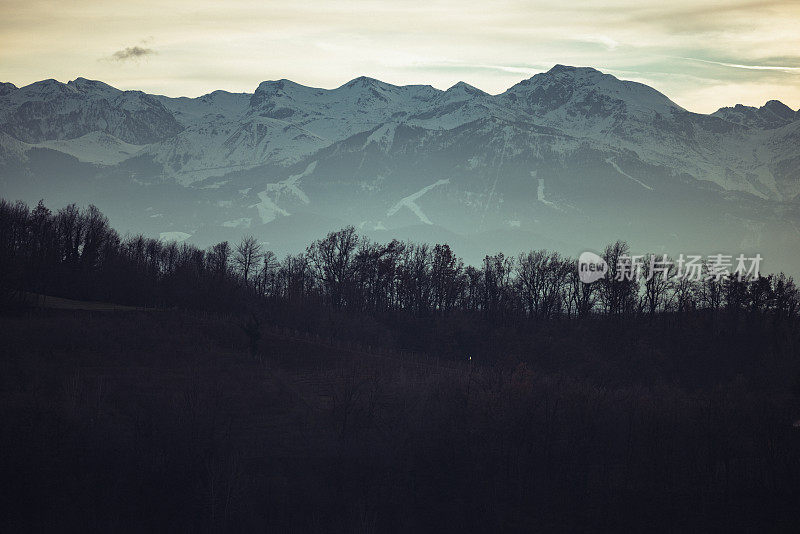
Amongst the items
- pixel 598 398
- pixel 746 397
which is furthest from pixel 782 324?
pixel 598 398

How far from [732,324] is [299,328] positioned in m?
50.1

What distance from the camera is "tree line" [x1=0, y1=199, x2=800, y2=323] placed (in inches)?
3873

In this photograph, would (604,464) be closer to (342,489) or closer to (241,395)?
(342,489)

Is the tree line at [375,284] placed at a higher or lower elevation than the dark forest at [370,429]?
higher

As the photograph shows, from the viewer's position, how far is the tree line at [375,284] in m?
98.4

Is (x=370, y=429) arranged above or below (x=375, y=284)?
below

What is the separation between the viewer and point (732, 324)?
94812mm

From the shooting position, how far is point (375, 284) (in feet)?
373

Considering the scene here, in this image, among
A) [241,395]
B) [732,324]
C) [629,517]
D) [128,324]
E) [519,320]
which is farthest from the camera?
[519,320]

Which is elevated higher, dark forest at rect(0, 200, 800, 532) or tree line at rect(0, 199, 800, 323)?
tree line at rect(0, 199, 800, 323)

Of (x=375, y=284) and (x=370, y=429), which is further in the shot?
(x=375, y=284)

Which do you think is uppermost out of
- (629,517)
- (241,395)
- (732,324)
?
(732,324)

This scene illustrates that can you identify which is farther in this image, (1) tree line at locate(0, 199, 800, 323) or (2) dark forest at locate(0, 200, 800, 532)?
(1) tree line at locate(0, 199, 800, 323)

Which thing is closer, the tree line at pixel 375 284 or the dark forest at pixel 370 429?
the dark forest at pixel 370 429
